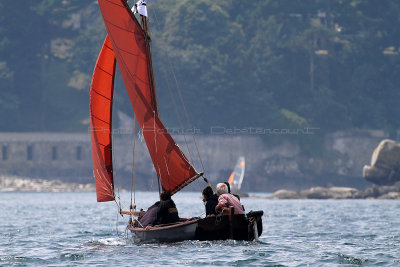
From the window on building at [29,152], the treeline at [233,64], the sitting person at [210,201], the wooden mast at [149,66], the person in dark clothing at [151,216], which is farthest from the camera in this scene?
the treeline at [233,64]

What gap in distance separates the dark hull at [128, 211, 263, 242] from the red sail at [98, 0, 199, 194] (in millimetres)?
3059

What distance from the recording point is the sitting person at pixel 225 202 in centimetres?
2811

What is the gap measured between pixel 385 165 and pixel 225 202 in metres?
51.2

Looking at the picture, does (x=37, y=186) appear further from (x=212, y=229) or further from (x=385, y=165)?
(x=212, y=229)

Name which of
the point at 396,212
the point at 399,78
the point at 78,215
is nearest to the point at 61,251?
the point at 78,215

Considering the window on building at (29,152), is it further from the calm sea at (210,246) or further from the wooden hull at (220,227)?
the wooden hull at (220,227)

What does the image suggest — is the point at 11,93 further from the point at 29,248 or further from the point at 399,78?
the point at 29,248

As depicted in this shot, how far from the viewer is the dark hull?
28094 millimetres

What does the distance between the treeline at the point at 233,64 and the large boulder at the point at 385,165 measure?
29.1 metres

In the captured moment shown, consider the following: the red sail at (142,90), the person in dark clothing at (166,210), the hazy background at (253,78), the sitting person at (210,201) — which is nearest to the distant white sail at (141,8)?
the red sail at (142,90)

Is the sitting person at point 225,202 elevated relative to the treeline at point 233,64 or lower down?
lower down

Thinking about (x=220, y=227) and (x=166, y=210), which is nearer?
(x=220, y=227)

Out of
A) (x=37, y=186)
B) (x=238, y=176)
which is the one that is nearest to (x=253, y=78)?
(x=238, y=176)

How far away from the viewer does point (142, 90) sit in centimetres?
3209
